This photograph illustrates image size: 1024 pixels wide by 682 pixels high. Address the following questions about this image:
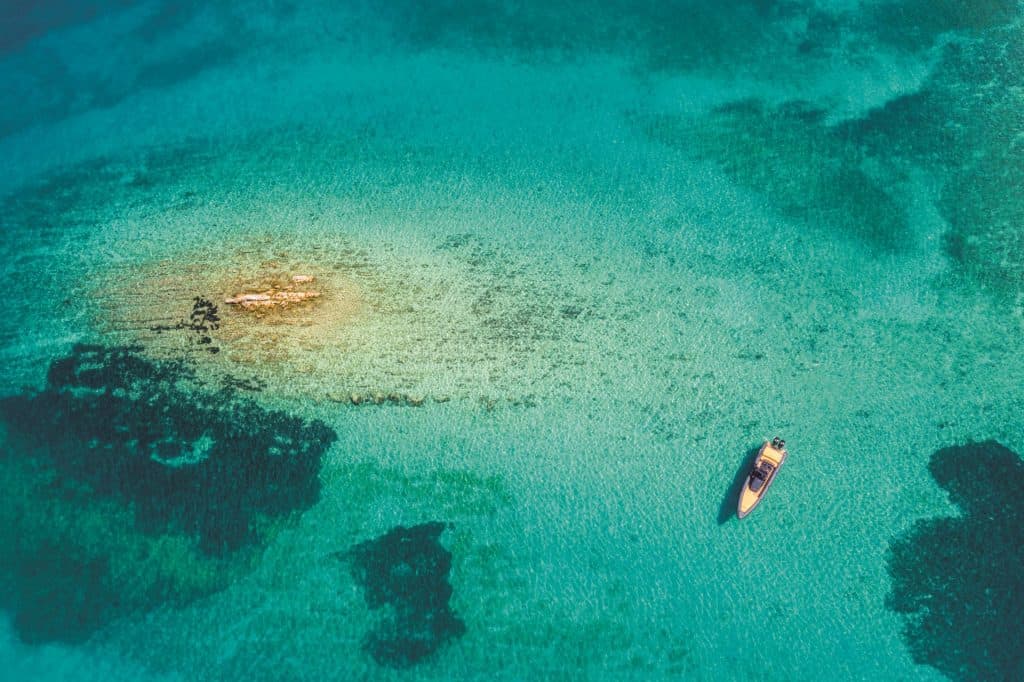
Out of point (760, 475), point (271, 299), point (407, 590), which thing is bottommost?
point (407, 590)

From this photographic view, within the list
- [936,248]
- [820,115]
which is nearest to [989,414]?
[936,248]

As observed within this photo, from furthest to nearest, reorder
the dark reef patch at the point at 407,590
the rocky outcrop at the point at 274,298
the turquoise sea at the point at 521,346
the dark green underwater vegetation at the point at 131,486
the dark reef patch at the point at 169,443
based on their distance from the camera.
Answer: the rocky outcrop at the point at 274,298, the dark reef patch at the point at 169,443, the dark green underwater vegetation at the point at 131,486, the turquoise sea at the point at 521,346, the dark reef patch at the point at 407,590

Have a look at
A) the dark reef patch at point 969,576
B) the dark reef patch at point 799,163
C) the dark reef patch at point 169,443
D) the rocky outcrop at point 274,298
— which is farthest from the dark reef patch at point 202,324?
the dark reef patch at point 969,576

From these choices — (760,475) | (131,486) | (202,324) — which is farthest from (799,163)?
(131,486)

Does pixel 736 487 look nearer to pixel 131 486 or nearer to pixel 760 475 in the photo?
pixel 760 475

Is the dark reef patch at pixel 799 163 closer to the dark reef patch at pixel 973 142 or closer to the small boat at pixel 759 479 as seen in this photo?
the dark reef patch at pixel 973 142

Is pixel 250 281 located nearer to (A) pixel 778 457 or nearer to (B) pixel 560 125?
(B) pixel 560 125
